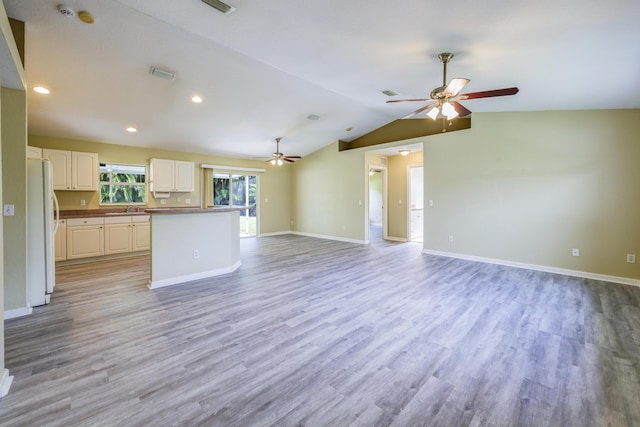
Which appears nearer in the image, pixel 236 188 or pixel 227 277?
pixel 227 277

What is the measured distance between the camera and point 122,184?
618 cm

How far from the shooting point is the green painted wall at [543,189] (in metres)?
4.02

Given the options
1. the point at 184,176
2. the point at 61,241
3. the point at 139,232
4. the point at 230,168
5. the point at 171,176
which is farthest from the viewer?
the point at 230,168

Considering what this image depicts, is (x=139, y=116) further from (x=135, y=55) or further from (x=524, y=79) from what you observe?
(x=524, y=79)

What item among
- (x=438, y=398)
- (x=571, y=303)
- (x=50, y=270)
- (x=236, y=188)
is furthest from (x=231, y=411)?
(x=236, y=188)

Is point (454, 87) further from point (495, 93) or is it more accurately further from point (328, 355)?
point (328, 355)

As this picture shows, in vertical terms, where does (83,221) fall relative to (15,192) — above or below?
below

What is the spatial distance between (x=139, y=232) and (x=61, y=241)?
47.8 inches

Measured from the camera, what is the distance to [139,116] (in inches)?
191

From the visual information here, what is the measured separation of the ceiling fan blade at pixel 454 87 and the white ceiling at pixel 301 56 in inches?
16.9

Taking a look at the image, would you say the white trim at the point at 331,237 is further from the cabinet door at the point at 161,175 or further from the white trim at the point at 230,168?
the cabinet door at the point at 161,175

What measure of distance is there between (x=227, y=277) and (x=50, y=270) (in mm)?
2057

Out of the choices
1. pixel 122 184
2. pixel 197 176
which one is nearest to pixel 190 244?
pixel 122 184

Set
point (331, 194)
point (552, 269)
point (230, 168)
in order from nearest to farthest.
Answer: point (552, 269) < point (230, 168) < point (331, 194)
